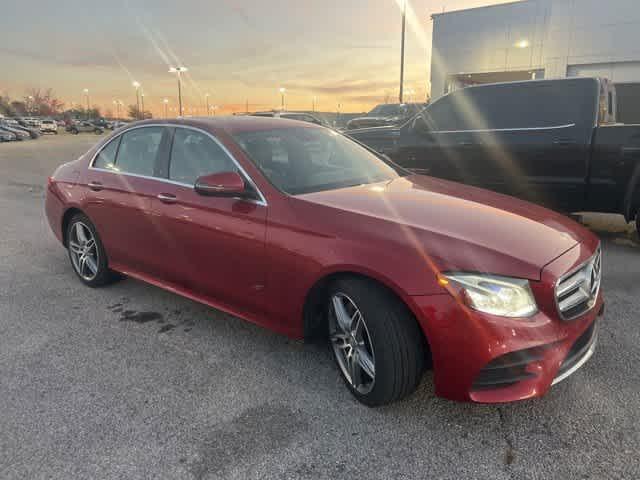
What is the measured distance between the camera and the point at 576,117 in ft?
19.2

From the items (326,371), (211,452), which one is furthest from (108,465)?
(326,371)

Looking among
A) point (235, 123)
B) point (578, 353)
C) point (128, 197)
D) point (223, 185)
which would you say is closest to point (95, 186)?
point (128, 197)

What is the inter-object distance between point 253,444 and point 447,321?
110 cm

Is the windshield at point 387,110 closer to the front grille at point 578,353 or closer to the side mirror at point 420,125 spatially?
the side mirror at point 420,125

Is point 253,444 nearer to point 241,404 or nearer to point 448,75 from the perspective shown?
point 241,404

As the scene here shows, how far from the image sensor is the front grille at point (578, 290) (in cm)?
238

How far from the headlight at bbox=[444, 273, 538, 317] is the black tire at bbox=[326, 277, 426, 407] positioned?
0.32 m

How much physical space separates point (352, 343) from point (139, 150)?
98.3 inches

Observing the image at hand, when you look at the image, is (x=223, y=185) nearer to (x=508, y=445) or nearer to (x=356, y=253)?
(x=356, y=253)

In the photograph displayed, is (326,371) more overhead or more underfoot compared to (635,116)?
more underfoot

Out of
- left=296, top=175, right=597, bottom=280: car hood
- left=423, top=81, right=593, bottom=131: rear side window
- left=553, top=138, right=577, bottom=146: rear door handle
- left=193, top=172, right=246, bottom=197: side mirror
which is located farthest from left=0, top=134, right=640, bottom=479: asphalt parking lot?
left=423, top=81, right=593, bottom=131: rear side window

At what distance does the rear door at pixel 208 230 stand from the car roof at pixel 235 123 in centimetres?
8

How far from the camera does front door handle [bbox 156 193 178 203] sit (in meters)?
3.55

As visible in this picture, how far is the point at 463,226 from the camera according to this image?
8.54 ft
